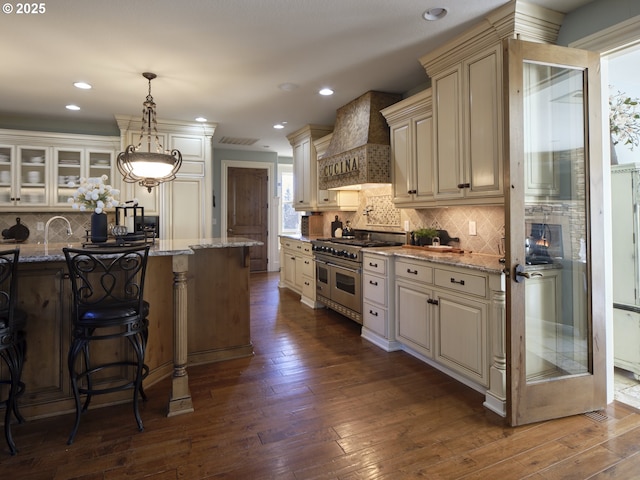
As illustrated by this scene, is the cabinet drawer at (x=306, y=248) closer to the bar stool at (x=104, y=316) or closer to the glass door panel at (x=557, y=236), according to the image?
the bar stool at (x=104, y=316)

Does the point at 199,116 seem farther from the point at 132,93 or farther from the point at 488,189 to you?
the point at 488,189

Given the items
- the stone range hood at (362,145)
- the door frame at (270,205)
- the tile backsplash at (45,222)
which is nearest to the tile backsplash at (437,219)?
the stone range hood at (362,145)

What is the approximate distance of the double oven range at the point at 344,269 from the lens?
3963 mm

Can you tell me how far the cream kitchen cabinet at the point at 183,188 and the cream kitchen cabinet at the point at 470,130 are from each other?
11.6ft

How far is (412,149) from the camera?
3658 millimetres

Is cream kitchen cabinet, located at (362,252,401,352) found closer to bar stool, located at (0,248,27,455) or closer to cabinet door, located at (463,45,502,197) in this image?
cabinet door, located at (463,45,502,197)

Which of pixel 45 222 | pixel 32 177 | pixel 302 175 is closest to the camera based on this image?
pixel 32 177

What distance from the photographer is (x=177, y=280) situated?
2.43 metres

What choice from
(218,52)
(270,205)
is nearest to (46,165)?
(218,52)

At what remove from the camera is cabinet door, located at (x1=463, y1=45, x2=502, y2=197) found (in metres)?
2.65

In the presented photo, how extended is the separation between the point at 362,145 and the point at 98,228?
265 centimetres

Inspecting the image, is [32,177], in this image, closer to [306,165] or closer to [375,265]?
[306,165]

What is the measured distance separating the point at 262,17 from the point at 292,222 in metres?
6.06

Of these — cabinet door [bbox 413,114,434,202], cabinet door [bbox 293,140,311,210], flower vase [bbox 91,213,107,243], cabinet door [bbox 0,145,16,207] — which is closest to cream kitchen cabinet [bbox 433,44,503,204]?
cabinet door [bbox 413,114,434,202]
